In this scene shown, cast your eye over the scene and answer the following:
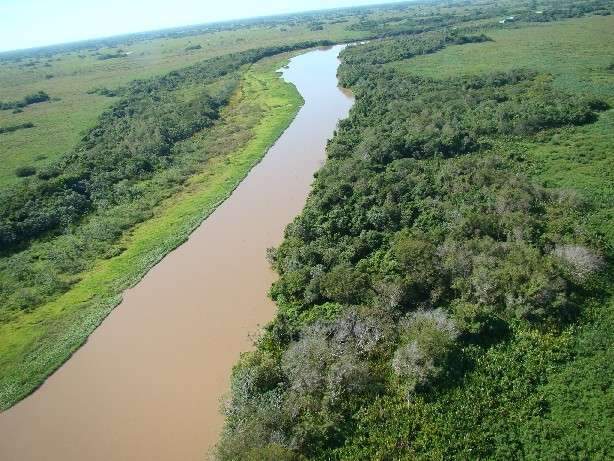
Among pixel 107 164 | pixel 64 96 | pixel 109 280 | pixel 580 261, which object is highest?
pixel 64 96

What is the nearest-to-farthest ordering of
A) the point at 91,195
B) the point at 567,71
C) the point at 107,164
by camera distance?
1. the point at 91,195
2. the point at 107,164
3. the point at 567,71

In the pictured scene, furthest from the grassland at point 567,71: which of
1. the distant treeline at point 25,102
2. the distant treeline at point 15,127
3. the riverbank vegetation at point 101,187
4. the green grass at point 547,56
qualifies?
the distant treeline at point 25,102

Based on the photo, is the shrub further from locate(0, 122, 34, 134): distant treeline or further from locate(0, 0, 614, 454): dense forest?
locate(0, 122, 34, 134): distant treeline

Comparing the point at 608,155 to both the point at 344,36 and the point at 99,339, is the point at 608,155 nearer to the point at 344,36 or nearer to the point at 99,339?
the point at 99,339

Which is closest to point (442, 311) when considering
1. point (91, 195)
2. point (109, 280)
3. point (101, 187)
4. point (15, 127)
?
point (109, 280)

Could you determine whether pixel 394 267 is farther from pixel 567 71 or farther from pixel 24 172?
pixel 567 71

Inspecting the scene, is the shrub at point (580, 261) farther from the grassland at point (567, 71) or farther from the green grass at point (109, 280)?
the green grass at point (109, 280)

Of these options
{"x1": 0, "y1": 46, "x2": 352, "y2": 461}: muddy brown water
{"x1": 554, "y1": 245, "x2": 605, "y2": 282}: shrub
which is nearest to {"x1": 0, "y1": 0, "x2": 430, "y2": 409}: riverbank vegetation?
{"x1": 0, "y1": 46, "x2": 352, "y2": 461}: muddy brown water
